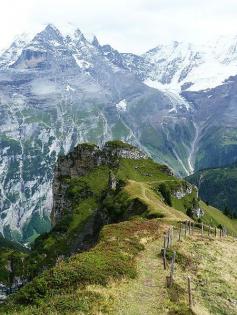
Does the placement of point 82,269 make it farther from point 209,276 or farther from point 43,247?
point 43,247

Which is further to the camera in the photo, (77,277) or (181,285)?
(181,285)

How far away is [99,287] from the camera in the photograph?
50.4m

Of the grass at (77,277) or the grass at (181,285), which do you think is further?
the grass at (181,285)

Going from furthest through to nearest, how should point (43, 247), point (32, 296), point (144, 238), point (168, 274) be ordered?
point (43, 247) → point (144, 238) → point (168, 274) → point (32, 296)

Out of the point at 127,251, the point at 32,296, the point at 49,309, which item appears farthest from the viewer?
the point at 127,251

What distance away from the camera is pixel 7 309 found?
46.7 metres

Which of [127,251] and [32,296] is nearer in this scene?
[32,296]

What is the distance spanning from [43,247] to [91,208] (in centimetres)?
2044

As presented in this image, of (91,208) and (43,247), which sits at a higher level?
(91,208)

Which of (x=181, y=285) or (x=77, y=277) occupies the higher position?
(x=77, y=277)

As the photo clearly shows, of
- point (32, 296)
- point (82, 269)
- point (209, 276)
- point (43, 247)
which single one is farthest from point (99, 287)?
point (43, 247)

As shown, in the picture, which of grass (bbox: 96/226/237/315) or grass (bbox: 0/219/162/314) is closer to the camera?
grass (bbox: 0/219/162/314)

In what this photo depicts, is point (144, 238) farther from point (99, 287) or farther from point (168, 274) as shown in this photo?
point (99, 287)

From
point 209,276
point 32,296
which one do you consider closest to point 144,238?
point 209,276
